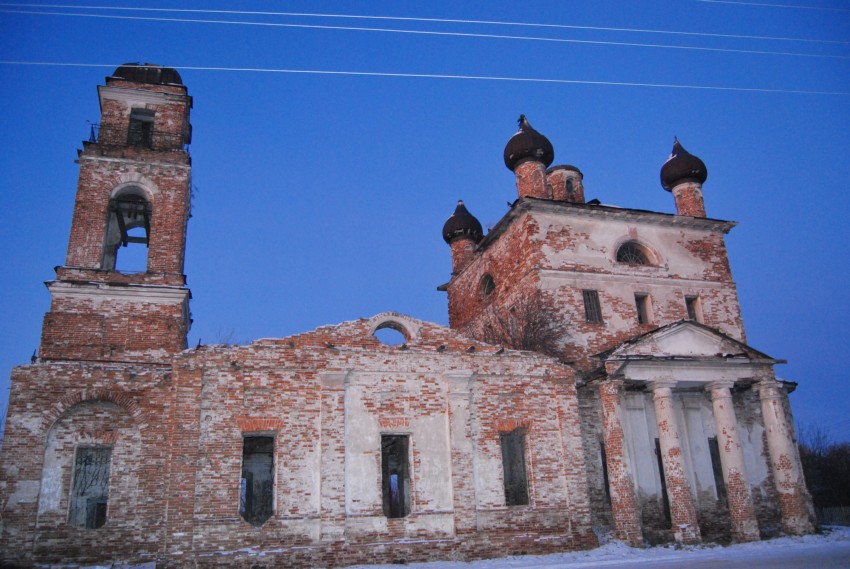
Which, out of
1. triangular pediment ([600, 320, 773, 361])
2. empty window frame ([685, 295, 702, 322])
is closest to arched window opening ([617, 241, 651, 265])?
empty window frame ([685, 295, 702, 322])

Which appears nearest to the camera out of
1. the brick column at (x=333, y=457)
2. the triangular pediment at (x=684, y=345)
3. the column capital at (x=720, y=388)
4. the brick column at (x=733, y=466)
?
the brick column at (x=333, y=457)

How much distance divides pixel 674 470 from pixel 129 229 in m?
17.0

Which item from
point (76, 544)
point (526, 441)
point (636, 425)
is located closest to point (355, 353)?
point (526, 441)

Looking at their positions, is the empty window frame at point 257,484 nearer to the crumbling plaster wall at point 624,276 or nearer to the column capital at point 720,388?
the crumbling plaster wall at point 624,276

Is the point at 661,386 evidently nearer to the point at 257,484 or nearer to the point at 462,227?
the point at 462,227

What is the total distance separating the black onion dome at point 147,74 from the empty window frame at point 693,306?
17798mm

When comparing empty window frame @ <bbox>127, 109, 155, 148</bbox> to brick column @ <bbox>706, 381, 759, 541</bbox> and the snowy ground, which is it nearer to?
the snowy ground

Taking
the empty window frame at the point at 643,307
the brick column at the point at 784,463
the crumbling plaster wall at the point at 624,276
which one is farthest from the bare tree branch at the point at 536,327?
the brick column at the point at 784,463

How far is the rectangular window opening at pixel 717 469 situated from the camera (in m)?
18.6

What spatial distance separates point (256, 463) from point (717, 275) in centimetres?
1707

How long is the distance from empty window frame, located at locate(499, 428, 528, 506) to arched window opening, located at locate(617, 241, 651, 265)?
307 inches

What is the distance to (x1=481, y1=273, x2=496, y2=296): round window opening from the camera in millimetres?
24172

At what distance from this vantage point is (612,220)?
71.4 feet

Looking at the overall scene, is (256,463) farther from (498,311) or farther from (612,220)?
(612,220)
